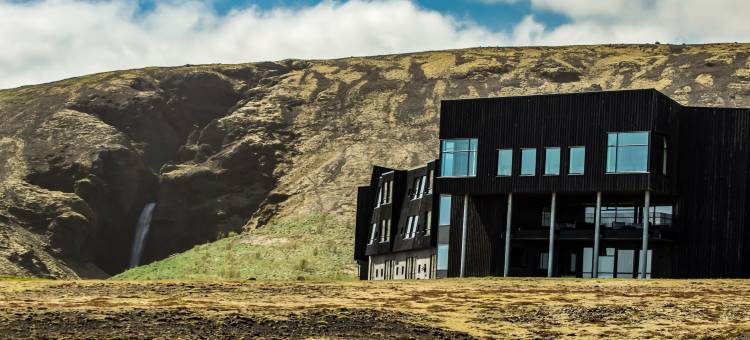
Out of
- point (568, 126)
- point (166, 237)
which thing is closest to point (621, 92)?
point (568, 126)

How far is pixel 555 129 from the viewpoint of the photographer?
82312mm

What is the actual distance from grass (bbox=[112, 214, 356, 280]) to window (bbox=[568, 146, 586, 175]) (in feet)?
148

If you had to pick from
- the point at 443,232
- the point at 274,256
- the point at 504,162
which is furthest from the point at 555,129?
the point at 274,256

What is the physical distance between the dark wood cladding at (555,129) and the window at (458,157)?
15.2 inches

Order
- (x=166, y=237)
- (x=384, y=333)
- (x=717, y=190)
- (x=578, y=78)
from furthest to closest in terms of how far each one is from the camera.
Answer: (x=578, y=78), (x=166, y=237), (x=717, y=190), (x=384, y=333)

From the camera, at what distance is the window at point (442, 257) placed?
8862 cm

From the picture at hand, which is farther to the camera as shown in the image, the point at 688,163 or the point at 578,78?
the point at 578,78

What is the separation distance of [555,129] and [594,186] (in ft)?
14.4

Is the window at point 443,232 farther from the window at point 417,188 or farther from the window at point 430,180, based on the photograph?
the window at point 417,188

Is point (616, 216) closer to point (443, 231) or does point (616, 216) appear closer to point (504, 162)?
point (504, 162)

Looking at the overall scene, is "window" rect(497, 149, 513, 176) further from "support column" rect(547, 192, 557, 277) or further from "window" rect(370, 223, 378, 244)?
"window" rect(370, 223, 378, 244)

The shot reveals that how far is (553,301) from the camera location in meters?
54.6

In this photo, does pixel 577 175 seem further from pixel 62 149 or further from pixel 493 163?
pixel 62 149

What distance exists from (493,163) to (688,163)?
1160 cm
